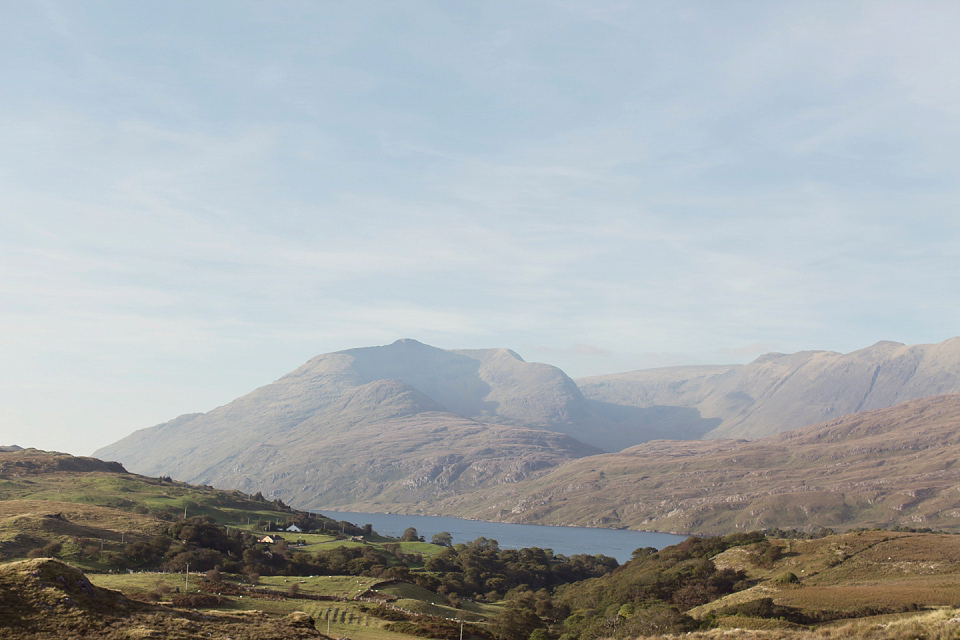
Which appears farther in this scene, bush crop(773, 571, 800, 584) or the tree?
the tree

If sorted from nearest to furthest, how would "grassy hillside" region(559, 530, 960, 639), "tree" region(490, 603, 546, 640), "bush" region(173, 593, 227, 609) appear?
"grassy hillside" region(559, 530, 960, 639) < "bush" region(173, 593, 227, 609) < "tree" region(490, 603, 546, 640)

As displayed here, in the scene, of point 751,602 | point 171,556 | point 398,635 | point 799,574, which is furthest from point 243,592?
point 799,574

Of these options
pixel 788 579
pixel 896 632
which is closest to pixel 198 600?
pixel 896 632

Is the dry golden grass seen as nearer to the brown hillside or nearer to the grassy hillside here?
the grassy hillside

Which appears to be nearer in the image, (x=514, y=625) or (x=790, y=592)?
(x=790, y=592)

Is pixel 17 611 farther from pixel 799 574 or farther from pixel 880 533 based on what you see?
pixel 880 533

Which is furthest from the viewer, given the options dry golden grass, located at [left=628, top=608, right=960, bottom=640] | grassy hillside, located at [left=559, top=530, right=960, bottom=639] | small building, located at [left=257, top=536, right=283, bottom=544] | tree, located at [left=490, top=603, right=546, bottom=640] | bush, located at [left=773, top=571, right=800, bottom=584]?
small building, located at [left=257, top=536, right=283, bottom=544]

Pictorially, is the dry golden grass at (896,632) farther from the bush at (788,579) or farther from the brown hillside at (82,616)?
the bush at (788,579)

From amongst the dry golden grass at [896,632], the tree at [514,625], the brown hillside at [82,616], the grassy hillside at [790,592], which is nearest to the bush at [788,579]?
the grassy hillside at [790,592]

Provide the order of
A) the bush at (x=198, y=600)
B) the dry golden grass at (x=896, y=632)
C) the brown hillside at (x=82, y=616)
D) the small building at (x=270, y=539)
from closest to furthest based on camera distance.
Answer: the dry golden grass at (x=896, y=632) < the brown hillside at (x=82, y=616) < the bush at (x=198, y=600) < the small building at (x=270, y=539)

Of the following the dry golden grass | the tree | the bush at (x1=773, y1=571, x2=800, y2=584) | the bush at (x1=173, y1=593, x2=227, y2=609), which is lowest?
the tree

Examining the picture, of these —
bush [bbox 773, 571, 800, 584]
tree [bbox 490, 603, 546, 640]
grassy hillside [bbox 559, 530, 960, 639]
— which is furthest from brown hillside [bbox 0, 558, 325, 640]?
bush [bbox 773, 571, 800, 584]

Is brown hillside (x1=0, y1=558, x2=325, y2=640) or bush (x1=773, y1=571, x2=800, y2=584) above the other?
brown hillside (x1=0, y1=558, x2=325, y2=640)

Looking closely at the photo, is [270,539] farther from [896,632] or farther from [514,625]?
[896,632]
